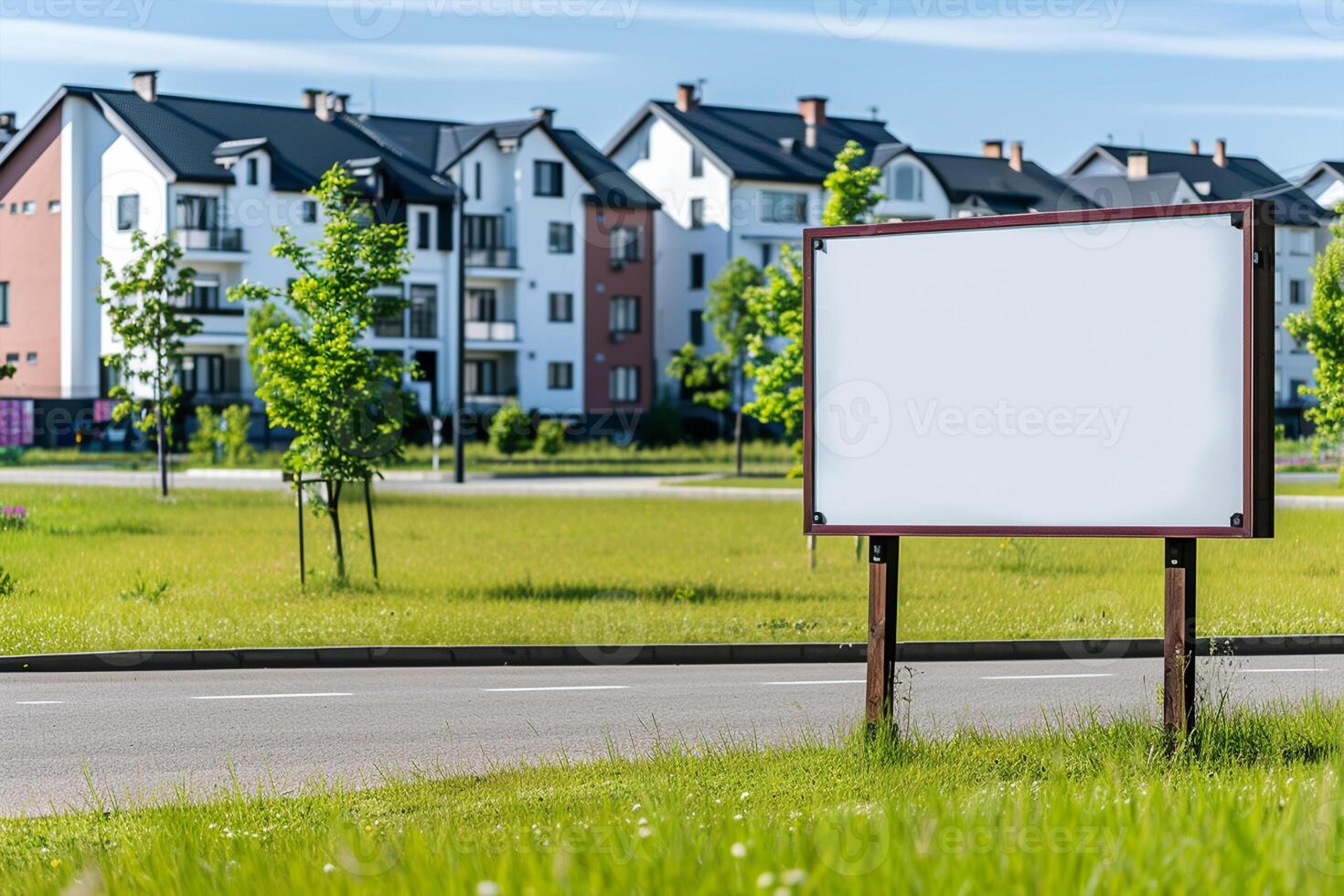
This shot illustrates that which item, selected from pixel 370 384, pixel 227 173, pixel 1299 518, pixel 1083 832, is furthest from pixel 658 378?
Answer: pixel 1083 832

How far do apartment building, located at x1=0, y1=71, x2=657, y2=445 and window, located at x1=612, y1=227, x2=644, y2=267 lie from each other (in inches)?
2.0

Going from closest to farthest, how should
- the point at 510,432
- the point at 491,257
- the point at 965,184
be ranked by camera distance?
the point at 510,432, the point at 491,257, the point at 965,184

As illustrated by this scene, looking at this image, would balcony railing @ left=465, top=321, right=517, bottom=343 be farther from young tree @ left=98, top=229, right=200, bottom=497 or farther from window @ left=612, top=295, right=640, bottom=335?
young tree @ left=98, top=229, right=200, bottom=497

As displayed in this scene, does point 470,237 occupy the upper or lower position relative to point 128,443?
upper

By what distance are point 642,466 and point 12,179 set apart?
25265 millimetres

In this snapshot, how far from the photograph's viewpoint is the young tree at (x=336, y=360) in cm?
1920

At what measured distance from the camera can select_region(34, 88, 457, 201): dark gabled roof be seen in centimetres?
6362

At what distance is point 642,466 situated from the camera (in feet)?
182

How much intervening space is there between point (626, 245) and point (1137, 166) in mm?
27029

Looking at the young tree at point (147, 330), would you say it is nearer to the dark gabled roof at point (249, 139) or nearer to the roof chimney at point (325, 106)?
the dark gabled roof at point (249, 139)

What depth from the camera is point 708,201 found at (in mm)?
77188

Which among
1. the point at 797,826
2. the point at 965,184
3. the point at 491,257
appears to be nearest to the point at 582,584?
the point at 797,826

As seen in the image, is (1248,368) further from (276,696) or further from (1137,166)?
(1137,166)

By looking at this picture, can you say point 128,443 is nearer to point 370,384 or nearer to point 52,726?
point 370,384
